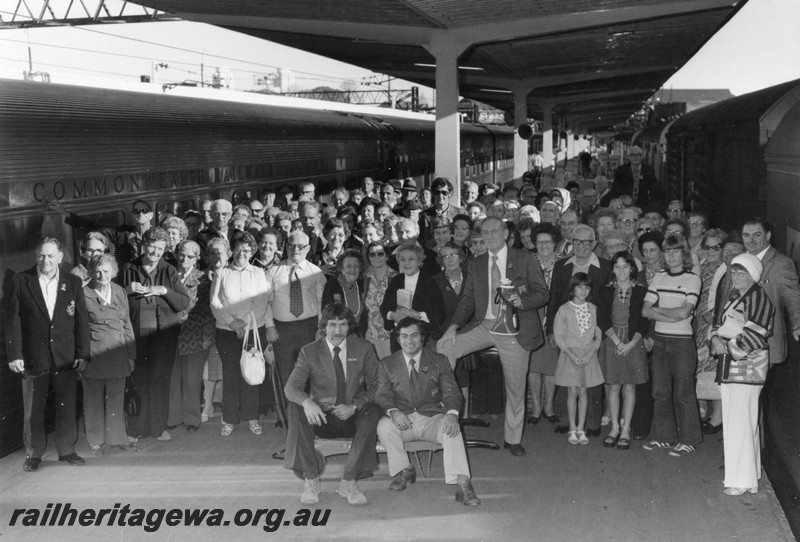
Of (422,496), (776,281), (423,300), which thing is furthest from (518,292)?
(776,281)

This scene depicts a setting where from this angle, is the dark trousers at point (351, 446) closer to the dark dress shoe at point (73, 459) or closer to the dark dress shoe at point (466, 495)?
the dark dress shoe at point (466, 495)

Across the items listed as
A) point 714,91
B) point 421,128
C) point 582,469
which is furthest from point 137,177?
point 714,91

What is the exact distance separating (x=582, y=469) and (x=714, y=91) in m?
92.5

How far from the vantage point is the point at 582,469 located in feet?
19.8

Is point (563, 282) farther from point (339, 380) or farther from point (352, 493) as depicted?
point (352, 493)

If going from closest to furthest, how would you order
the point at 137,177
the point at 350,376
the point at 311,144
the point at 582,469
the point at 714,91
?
the point at 350,376
the point at 582,469
the point at 137,177
the point at 311,144
the point at 714,91

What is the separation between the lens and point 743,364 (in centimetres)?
540

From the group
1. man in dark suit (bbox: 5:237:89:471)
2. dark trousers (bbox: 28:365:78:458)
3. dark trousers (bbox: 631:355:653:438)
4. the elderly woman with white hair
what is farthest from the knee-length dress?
dark trousers (bbox: 28:365:78:458)

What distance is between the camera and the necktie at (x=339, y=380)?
5566 mm

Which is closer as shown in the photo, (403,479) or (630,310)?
(403,479)

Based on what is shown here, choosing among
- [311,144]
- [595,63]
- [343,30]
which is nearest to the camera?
[343,30]

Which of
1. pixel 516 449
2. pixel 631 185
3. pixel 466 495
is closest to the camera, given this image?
pixel 466 495

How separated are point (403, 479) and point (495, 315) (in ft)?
4.74

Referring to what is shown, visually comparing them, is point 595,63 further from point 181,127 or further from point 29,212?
point 29,212
